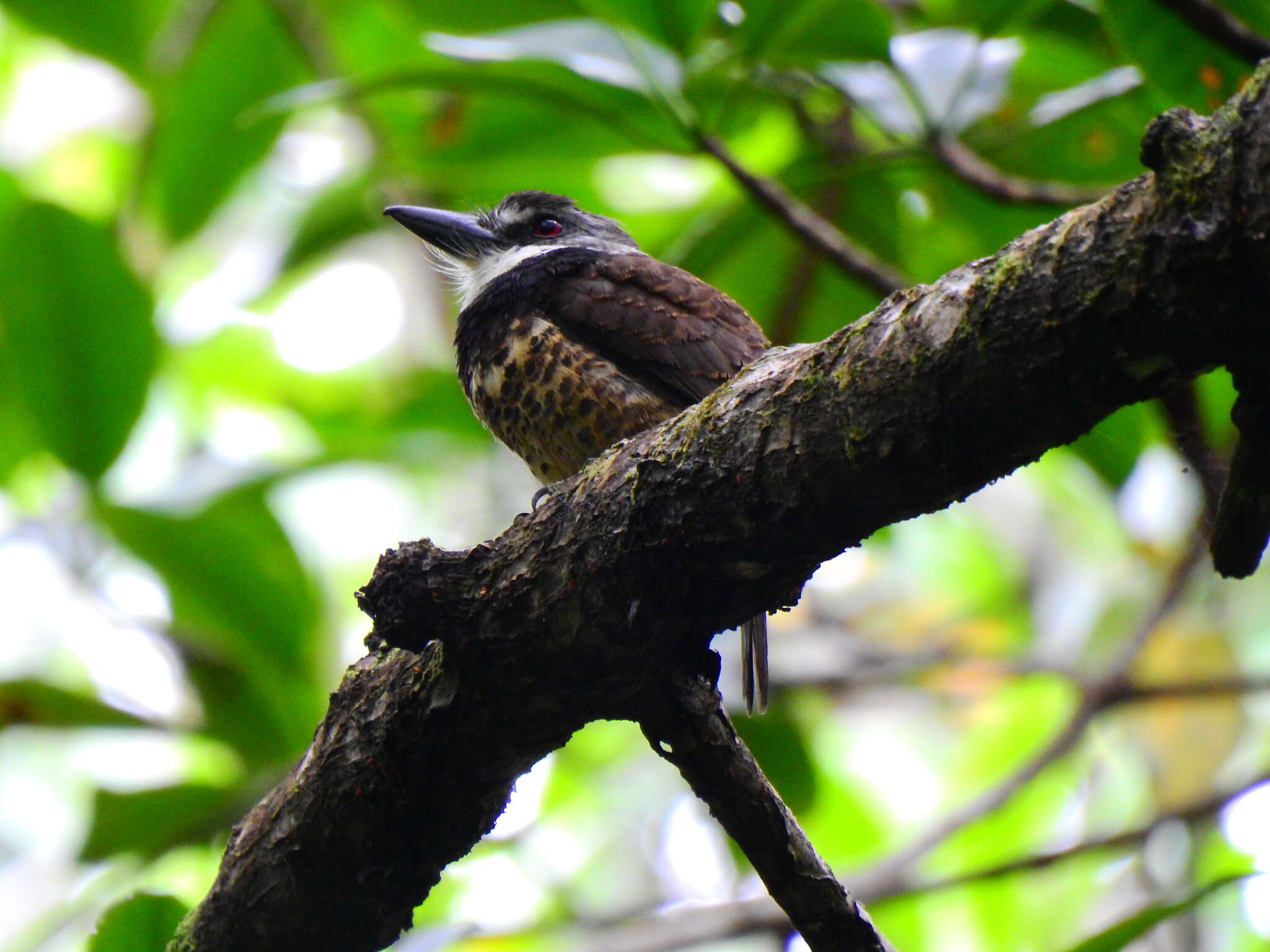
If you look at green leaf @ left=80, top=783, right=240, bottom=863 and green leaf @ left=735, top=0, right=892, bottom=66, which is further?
green leaf @ left=80, top=783, right=240, bottom=863

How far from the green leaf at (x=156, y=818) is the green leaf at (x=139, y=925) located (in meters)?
0.93

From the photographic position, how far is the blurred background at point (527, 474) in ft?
9.90

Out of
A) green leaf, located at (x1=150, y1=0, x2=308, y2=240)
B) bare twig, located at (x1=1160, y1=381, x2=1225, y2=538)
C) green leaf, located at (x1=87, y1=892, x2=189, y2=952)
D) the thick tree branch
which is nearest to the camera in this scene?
the thick tree branch

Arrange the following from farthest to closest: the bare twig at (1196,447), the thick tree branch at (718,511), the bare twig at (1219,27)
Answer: the bare twig at (1219,27) → the bare twig at (1196,447) → the thick tree branch at (718,511)

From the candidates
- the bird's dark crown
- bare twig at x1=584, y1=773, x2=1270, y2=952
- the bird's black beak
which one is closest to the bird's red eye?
the bird's dark crown

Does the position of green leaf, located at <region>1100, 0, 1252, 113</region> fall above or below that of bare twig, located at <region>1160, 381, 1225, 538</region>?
above

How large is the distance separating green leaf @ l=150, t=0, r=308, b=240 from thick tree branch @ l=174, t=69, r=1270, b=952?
6.74ft

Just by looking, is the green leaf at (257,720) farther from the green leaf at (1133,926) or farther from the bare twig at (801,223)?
the green leaf at (1133,926)

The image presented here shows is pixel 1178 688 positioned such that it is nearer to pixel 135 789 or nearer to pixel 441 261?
pixel 441 261

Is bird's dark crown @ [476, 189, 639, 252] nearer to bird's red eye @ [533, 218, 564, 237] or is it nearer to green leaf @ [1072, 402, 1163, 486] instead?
bird's red eye @ [533, 218, 564, 237]

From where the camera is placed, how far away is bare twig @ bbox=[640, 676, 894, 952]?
1.75 metres

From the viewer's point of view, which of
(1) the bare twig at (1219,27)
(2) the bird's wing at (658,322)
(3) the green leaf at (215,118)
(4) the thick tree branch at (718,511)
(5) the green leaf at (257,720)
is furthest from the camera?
(3) the green leaf at (215,118)

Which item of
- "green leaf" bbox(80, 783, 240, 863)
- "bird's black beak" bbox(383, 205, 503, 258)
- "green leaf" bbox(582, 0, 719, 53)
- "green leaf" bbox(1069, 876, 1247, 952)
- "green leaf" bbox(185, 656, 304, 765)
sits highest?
"bird's black beak" bbox(383, 205, 503, 258)

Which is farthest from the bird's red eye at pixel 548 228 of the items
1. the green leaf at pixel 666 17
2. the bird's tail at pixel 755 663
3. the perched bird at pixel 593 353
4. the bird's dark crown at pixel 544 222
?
the bird's tail at pixel 755 663
